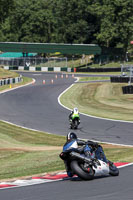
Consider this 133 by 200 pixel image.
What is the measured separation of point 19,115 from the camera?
32.8 meters

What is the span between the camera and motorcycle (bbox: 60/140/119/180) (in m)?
11.3

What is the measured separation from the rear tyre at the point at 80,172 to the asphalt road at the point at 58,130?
147mm

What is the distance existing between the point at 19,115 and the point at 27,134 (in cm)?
790

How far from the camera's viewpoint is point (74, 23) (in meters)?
119

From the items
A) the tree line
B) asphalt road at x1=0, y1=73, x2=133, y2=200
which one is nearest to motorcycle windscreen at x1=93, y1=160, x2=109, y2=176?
asphalt road at x1=0, y1=73, x2=133, y2=200

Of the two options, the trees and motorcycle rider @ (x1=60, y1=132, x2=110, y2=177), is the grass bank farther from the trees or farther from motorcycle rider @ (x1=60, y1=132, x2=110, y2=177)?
the trees

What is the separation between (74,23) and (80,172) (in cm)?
10972

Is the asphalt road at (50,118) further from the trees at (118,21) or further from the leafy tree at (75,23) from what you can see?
the leafy tree at (75,23)

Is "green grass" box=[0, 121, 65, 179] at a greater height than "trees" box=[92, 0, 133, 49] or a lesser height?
lesser

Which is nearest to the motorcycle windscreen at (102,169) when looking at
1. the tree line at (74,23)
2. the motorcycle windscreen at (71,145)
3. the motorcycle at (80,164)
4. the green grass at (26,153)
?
the motorcycle at (80,164)

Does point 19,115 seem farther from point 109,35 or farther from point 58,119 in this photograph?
point 109,35

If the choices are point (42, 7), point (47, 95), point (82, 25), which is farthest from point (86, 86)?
point (42, 7)

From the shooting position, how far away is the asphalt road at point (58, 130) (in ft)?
31.9

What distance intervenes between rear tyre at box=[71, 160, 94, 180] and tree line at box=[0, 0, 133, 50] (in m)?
88.6
